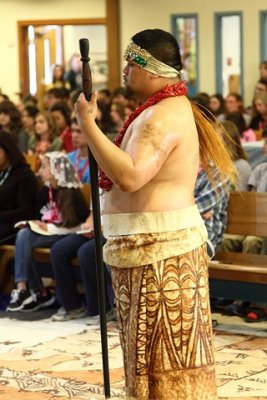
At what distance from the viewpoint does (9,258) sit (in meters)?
8.03

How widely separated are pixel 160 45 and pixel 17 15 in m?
15.2

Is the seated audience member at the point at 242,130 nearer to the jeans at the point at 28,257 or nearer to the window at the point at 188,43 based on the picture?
the jeans at the point at 28,257

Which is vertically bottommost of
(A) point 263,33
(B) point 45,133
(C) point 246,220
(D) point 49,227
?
(D) point 49,227

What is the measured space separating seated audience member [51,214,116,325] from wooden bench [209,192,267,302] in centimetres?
72

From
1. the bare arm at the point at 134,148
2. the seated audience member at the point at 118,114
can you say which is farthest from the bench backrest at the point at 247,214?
the seated audience member at the point at 118,114

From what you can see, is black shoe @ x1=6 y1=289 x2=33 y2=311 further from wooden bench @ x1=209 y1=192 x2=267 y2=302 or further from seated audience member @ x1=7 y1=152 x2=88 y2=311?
wooden bench @ x1=209 y1=192 x2=267 y2=302

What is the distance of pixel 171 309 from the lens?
153 inches

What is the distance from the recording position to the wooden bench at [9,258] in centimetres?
766

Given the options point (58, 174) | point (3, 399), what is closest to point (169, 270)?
point (3, 399)

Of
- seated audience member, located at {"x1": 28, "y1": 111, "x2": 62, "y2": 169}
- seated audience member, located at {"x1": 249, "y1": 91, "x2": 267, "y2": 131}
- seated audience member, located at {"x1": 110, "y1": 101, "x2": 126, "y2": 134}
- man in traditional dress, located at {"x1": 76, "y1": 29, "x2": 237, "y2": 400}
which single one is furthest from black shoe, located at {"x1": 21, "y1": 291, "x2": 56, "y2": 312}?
seated audience member, located at {"x1": 249, "y1": 91, "x2": 267, "y2": 131}

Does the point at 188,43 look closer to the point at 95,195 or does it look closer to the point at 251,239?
the point at 251,239

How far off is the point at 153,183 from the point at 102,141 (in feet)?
0.88

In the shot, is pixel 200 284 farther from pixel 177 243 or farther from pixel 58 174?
pixel 58 174

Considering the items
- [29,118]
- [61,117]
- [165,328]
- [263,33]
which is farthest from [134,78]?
[263,33]
